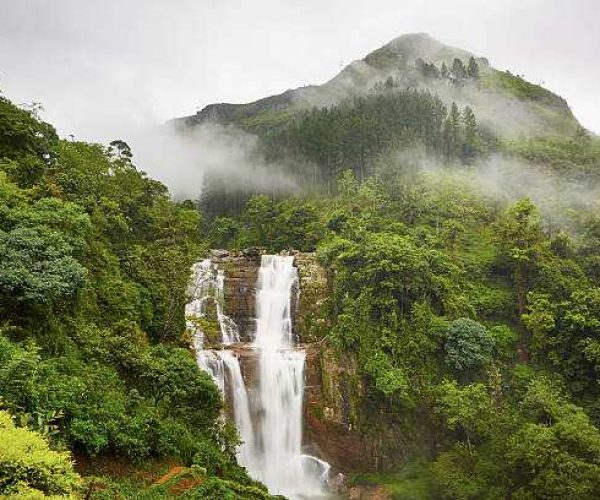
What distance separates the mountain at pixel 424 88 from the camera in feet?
282

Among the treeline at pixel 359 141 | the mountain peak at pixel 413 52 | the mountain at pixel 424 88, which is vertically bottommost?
the treeline at pixel 359 141

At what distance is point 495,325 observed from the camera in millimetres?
34000

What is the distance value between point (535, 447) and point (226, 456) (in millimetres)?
12763

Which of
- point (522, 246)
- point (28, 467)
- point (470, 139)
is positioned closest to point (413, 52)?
point (470, 139)

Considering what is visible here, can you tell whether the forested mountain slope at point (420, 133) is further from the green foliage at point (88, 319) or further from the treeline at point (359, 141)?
the green foliage at point (88, 319)

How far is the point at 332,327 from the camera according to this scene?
33.6m

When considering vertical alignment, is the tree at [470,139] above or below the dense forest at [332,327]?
above

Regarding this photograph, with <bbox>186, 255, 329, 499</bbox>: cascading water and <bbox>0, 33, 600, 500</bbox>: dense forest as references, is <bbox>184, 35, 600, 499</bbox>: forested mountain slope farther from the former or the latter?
<bbox>186, 255, 329, 499</bbox>: cascading water

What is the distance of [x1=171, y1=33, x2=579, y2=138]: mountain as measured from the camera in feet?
282

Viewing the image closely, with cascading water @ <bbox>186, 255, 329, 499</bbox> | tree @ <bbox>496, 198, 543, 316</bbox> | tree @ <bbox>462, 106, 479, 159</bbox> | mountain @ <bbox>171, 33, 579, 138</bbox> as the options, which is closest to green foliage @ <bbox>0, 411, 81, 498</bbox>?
cascading water @ <bbox>186, 255, 329, 499</bbox>

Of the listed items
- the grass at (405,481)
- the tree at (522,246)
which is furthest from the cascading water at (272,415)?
the tree at (522,246)

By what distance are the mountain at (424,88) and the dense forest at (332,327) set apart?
3437 centimetres

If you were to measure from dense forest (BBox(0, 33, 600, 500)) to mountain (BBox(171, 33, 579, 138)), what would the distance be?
34.4 meters

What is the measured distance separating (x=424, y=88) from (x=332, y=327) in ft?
221
